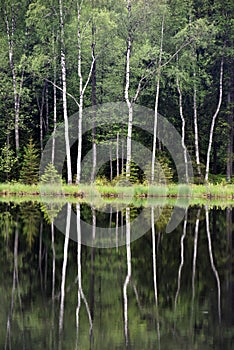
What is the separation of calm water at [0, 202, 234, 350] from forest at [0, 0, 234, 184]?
57.8ft

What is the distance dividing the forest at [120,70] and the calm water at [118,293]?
1761 cm

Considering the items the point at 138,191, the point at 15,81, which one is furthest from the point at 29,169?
the point at 138,191

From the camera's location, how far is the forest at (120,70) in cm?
3173

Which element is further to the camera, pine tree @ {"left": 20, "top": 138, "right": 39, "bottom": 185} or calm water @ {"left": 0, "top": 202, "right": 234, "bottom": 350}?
pine tree @ {"left": 20, "top": 138, "right": 39, "bottom": 185}

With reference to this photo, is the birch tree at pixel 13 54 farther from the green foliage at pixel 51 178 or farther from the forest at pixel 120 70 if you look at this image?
the green foliage at pixel 51 178

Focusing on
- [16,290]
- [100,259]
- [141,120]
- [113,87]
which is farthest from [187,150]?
[16,290]

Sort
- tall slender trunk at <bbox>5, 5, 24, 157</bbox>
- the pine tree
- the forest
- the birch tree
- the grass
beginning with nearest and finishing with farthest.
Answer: the grass < the pine tree < the forest < tall slender trunk at <bbox>5, 5, 24, 157</bbox> < the birch tree

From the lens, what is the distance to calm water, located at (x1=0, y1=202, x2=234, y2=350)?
6168 millimetres

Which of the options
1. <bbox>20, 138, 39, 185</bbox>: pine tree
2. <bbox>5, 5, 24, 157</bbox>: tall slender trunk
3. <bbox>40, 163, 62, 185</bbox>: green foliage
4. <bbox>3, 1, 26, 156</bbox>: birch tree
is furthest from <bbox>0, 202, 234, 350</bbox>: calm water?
<bbox>3, 1, 26, 156</bbox>: birch tree

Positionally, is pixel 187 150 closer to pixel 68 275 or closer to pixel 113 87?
pixel 113 87

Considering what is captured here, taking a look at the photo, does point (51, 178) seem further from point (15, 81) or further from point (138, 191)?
point (15, 81)

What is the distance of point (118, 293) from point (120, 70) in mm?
28116

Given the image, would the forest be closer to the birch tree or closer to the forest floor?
the birch tree

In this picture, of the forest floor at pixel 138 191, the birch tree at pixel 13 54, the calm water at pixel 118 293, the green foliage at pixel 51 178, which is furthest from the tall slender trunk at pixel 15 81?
the calm water at pixel 118 293
